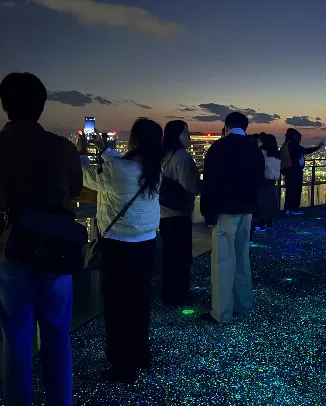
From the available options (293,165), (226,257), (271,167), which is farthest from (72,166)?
(293,165)

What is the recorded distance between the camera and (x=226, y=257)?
10.4 feet

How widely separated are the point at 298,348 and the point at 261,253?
271 centimetres

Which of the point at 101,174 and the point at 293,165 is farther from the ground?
the point at 101,174

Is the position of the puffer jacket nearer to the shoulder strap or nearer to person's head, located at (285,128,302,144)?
person's head, located at (285,128,302,144)

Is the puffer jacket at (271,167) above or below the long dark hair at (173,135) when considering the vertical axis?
below

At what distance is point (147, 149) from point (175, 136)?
104 centimetres

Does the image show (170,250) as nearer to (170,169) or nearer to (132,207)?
(170,169)

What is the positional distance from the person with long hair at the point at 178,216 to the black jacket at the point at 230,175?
16 centimetres

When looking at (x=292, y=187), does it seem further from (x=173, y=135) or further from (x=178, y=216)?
(x=173, y=135)

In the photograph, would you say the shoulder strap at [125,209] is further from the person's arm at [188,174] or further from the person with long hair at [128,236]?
the person's arm at [188,174]

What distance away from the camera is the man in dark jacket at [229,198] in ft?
9.98

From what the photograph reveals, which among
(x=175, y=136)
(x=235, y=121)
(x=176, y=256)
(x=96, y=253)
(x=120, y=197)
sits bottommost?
(x=176, y=256)

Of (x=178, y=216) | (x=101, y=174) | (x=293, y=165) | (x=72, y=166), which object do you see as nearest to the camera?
(x=72, y=166)

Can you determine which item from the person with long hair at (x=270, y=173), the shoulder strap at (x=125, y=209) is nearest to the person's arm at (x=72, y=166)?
the shoulder strap at (x=125, y=209)
